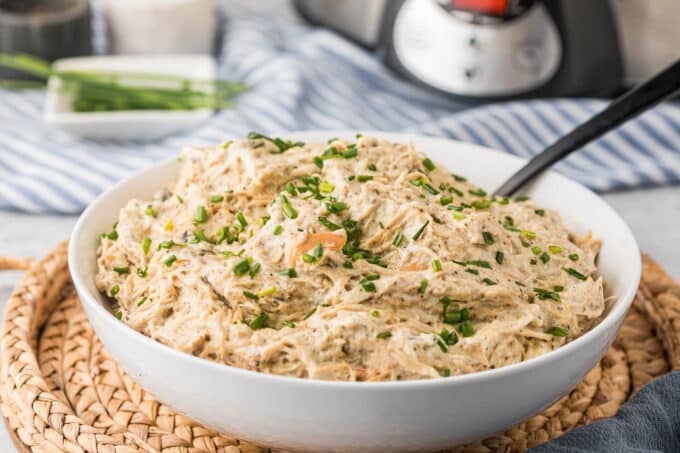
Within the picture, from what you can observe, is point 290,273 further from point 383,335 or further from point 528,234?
point 528,234

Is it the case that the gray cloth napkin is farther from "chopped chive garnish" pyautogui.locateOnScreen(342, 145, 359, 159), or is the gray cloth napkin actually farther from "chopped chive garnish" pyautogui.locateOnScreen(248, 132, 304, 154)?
"chopped chive garnish" pyautogui.locateOnScreen(248, 132, 304, 154)

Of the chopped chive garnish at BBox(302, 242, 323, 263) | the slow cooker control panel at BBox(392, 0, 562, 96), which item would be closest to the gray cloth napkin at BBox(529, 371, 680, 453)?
the chopped chive garnish at BBox(302, 242, 323, 263)

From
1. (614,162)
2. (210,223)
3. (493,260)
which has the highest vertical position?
(493,260)

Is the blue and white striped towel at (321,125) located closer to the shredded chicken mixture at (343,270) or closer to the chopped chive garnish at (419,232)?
the shredded chicken mixture at (343,270)

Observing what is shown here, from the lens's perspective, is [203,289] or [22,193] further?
[22,193]

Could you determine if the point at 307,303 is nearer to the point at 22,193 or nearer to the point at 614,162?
the point at 22,193

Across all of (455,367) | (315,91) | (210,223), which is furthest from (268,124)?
(455,367)
